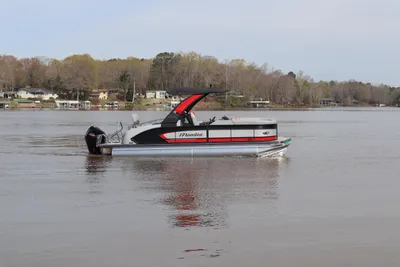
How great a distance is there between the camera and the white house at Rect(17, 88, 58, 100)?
493ft

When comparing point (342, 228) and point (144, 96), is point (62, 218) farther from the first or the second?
point (144, 96)

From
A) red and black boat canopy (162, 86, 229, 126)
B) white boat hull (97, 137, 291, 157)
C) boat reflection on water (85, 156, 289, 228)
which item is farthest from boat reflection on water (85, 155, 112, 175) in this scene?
red and black boat canopy (162, 86, 229, 126)

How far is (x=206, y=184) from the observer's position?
17.4 m

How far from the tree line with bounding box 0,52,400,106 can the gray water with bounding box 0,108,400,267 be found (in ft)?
416

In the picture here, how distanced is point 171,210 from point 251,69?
17324 cm

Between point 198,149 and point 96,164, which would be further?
point 198,149

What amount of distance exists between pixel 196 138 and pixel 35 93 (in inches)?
5275

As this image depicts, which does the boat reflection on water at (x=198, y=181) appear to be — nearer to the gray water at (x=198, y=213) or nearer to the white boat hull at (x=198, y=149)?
the gray water at (x=198, y=213)

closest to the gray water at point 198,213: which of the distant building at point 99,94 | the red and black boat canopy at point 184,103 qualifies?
the red and black boat canopy at point 184,103

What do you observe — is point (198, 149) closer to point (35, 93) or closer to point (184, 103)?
point (184, 103)

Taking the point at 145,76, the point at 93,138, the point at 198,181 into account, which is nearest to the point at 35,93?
the point at 145,76

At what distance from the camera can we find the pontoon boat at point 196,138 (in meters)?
23.4

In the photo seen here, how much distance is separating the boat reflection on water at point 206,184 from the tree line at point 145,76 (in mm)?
125004

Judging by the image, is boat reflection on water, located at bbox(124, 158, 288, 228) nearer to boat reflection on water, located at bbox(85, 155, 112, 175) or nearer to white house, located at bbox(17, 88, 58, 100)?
boat reflection on water, located at bbox(85, 155, 112, 175)
